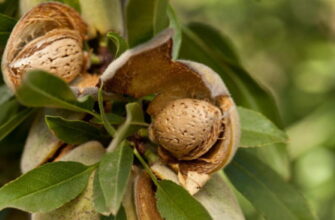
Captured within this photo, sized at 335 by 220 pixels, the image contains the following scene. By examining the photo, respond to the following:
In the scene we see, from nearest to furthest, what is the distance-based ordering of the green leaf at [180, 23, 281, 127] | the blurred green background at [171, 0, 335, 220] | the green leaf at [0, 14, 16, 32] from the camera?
the green leaf at [0, 14, 16, 32], the green leaf at [180, 23, 281, 127], the blurred green background at [171, 0, 335, 220]

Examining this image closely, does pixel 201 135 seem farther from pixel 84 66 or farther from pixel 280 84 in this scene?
pixel 280 84

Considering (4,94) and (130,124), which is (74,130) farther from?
(4,94)

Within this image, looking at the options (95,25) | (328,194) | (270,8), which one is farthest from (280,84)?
(95,25)

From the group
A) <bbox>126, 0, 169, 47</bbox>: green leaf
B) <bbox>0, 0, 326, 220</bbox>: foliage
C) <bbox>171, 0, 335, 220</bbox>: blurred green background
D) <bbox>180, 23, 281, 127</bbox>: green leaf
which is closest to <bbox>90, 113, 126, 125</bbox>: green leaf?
<bbox>0, 0, 326, 220</bbox>: foliage

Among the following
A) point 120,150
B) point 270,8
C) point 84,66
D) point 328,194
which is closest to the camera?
point 120,150

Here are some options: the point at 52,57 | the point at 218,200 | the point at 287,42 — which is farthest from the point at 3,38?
the point at 287,42

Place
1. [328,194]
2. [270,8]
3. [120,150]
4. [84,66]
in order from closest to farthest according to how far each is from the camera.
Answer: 1. [120,150]
2. [84,66]
3. [328,194]
4. [270,8]

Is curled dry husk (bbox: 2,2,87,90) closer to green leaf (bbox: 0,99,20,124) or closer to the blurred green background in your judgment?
green leaf (bbox: 0,99,20,124)
